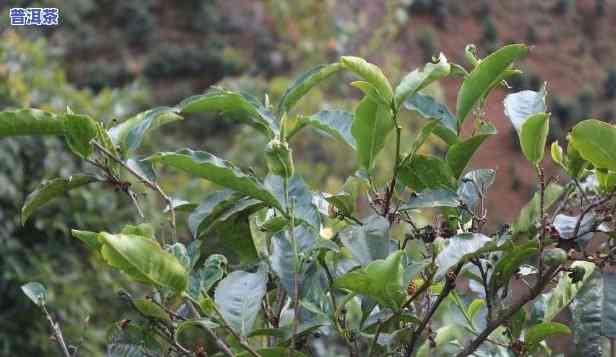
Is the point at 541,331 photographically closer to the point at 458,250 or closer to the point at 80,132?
the point at 458,250

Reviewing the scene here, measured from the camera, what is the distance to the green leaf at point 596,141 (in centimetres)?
82

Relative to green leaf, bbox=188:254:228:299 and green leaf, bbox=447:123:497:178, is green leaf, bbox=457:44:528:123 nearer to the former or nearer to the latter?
green leaf, bbox=447:123:497:178

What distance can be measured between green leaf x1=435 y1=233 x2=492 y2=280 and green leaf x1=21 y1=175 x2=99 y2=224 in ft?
1.52

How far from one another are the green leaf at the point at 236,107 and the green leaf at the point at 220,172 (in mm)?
84

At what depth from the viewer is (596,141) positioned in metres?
0.83

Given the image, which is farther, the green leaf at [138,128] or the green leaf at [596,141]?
the green leaf at [138,128]

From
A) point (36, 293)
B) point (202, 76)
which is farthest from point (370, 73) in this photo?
point (202, 76)

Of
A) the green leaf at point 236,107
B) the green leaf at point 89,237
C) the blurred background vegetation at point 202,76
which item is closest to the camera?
the green leaf at point 89,237

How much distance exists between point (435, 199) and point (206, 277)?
28cm

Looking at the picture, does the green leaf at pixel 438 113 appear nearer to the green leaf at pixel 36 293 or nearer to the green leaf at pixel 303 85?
the green leaf at pixel 303 85

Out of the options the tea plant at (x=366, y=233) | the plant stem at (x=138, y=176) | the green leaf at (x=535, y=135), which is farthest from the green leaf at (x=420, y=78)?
the plant stem at (x=138, y=176)

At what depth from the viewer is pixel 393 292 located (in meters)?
0.87

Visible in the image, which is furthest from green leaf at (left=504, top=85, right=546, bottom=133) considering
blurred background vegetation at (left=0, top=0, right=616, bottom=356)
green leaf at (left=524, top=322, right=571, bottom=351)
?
blurred background vegetation at (left=0, top=0, right=616, bottom=356)

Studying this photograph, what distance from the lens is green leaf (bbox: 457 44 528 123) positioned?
946 millimetres
